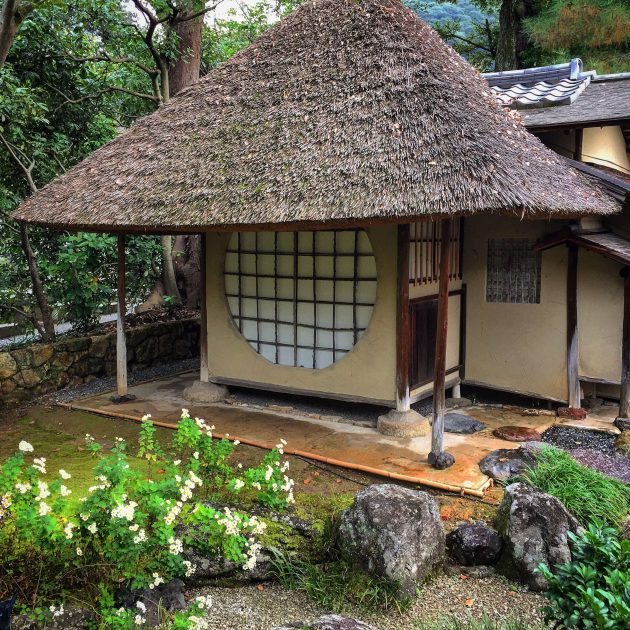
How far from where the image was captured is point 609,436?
6477 millimetres

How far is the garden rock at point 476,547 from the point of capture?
4.17 metres

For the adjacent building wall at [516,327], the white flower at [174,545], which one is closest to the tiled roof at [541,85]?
the adjacent building wall at [516,327]

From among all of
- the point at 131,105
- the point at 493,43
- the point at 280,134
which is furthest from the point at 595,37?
the point at 131,105

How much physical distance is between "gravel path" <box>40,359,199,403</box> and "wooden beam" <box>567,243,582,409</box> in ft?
18.5

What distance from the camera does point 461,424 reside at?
23.2 ft

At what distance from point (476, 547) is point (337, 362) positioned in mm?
3393

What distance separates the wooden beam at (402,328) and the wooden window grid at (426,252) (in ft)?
0.99

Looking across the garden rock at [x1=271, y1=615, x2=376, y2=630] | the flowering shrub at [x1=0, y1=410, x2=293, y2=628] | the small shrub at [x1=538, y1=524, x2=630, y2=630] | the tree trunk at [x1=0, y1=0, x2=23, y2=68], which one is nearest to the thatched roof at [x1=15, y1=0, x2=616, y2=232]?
the tree trunk at [x1=0, y1=0, x2=23, y2=68]

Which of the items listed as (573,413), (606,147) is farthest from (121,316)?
(606,147)

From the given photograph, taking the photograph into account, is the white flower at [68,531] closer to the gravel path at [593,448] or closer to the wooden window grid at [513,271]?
the gravel path at [593,448]

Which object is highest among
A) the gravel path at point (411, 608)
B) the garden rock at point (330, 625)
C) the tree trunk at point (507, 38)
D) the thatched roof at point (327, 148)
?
the tree trunk at point (507, 38)

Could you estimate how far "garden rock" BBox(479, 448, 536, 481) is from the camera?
5.46m

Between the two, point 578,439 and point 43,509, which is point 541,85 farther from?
point 43,509

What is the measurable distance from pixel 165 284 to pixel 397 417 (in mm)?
6511
